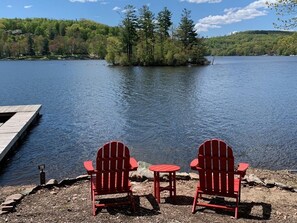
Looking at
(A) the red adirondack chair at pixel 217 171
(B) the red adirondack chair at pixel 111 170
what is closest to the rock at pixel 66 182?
(B) the red adirondack chair at pixel 111 170

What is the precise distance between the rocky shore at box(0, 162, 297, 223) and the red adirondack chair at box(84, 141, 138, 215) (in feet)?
1.15

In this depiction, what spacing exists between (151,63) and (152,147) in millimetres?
68525

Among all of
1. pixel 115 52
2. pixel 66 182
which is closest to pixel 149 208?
pixel 66 182

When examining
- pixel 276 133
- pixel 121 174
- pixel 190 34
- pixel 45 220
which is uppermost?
pixel 190 34

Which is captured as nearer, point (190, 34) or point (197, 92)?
point (197, 92)

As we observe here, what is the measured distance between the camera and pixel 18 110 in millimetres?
21906

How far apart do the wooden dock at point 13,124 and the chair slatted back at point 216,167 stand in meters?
8.89

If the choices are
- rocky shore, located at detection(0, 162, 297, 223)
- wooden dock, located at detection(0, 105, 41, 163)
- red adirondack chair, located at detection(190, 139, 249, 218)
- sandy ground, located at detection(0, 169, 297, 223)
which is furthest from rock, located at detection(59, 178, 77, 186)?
wooden dock, located at detection(0, 105, 41, 163)

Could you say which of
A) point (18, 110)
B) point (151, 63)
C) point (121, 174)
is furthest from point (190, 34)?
point (121, 174)

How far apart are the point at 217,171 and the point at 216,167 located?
78mm

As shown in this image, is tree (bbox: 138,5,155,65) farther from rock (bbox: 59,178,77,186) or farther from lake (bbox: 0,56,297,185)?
rock (bbox: 59,178,77,186)

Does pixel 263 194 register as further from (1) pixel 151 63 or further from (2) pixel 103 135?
(1) pixel 151 63

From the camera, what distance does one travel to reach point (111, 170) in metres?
6.41

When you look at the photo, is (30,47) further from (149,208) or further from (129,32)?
(149,208)
